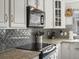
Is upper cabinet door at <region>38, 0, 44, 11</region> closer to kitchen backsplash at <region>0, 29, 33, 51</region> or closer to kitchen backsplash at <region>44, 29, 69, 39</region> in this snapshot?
kitchen backsplash at <region>0, 29, 33, 51</region>

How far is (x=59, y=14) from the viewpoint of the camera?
481cm

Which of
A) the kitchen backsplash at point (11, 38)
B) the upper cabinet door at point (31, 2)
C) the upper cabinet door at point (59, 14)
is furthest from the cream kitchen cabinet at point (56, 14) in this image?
the upper cabinet door at point (31, 2)

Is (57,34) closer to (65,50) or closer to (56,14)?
(56,14)

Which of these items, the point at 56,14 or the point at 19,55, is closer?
the point at 19,55

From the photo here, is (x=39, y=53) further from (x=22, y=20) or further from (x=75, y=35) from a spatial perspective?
(x=75, y=35)

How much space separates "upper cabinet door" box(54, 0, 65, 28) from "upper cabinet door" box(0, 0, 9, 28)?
110 inches

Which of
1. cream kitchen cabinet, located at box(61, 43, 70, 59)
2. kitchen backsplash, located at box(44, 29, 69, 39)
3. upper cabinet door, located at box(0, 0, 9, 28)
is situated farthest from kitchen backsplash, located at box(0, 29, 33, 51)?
kitchen backsplash, located at box(44, 29, 69, 39)

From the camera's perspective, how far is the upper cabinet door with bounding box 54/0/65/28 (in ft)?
15.6

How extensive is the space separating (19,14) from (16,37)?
2.31 ft

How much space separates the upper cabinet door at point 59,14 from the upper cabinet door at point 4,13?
2.80 meters

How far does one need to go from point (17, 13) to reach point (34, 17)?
1072 millimetres

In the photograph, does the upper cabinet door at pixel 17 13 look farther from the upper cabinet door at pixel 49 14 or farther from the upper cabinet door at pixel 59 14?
the upper cabinet door at pixel 59 14

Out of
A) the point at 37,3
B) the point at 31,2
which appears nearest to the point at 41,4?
the point at 37,3

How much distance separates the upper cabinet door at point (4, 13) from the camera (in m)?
1.98
